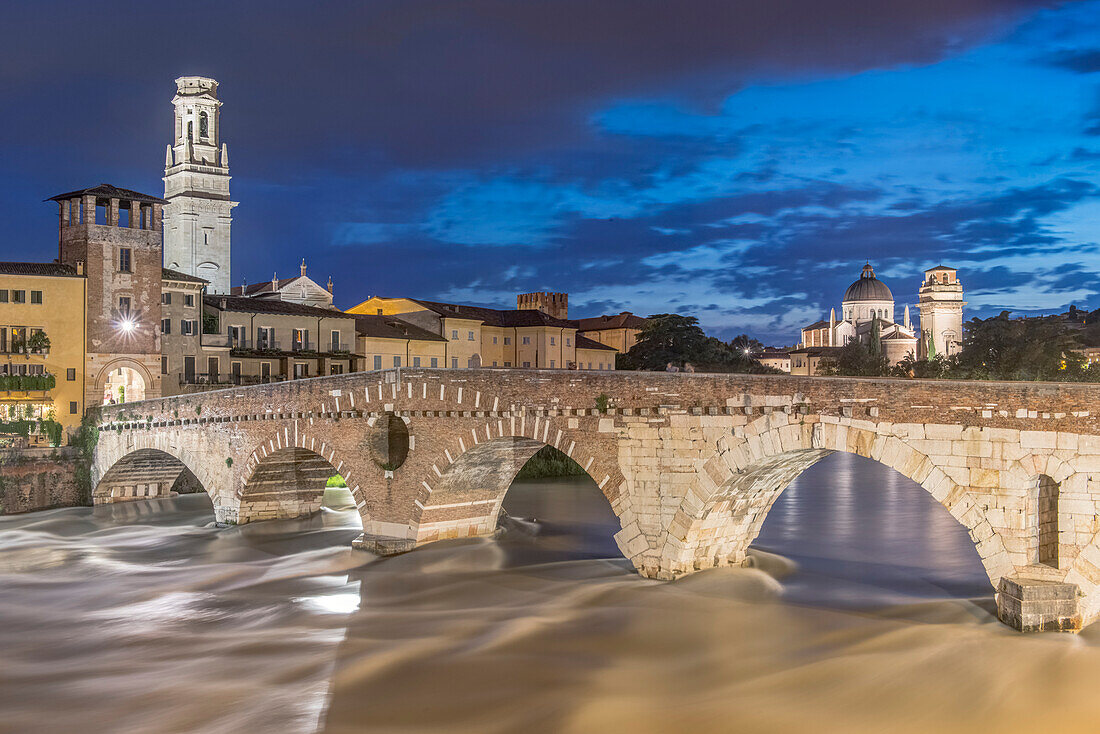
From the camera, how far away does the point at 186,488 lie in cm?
4244

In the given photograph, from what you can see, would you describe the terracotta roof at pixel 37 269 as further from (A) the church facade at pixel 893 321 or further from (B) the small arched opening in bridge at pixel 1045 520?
(A) the church facade at pixel 893 321

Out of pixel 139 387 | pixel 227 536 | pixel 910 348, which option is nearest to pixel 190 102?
pixel 139 387

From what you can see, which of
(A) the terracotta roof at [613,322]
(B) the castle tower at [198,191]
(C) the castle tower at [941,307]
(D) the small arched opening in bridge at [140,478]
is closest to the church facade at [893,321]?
(C) the castle tower at [941,307]

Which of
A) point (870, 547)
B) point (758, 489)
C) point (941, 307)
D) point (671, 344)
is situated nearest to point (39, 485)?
point (758, 489)

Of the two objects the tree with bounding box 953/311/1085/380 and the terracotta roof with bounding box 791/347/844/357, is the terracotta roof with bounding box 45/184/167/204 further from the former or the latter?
the terracotta roof with bounding box 791/347/844/357

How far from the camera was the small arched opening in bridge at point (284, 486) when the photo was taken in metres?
30.2

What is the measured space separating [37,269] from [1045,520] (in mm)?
39842

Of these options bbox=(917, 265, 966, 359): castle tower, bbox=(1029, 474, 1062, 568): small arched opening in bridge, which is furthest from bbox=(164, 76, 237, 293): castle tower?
bbox=(917, 265, 966, 359): castle tower

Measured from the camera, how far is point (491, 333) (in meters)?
70.2

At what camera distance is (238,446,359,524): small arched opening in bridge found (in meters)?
30.2

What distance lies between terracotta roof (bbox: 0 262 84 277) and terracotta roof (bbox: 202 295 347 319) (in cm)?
821

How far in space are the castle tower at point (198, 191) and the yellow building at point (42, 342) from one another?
28186 mm

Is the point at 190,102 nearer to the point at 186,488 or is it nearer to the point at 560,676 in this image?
the point at 186,488

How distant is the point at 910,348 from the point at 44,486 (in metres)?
112
